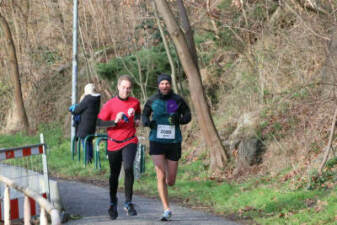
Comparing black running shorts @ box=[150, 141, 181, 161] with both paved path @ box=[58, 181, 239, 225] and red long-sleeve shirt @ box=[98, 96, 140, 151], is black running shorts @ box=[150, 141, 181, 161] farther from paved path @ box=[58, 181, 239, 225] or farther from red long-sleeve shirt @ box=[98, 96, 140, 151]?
paved path @ box=[58, 181, 239, 225]

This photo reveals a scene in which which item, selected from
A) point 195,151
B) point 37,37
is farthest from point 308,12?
point 37,37

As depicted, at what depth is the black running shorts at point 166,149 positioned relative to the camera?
29.7 feet

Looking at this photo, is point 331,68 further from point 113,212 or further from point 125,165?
point 113,212

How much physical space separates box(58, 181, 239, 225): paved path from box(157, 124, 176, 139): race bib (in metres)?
1.20

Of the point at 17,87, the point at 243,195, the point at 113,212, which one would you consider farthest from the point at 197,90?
the point at 17,87

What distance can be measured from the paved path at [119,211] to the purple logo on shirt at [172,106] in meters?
1.57

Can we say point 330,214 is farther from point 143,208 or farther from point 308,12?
point 308,12

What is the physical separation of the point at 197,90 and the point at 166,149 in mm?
5696

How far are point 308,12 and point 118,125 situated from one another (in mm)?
6675

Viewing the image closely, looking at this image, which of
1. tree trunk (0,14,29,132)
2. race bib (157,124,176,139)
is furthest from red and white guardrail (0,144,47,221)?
tree trunk (0,14,29,132)

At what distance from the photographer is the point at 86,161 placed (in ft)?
56.6

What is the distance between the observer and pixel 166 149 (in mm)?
9102

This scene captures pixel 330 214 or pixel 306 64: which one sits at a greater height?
pixel 306 64

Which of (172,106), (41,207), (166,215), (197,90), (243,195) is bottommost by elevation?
(243,195)
